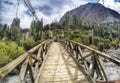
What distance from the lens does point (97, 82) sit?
17.6 feet

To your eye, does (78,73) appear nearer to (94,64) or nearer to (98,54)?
(94,64)

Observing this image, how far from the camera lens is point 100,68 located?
5.44m

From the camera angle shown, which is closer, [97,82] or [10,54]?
[97,82]

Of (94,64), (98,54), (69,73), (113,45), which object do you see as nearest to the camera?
(98,54)

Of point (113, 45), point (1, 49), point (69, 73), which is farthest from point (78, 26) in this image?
point (69, 73)

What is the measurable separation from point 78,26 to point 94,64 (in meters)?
132

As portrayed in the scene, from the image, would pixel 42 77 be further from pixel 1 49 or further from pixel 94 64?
pixel 1 49

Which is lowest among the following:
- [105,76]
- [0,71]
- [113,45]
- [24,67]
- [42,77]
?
[113,45]

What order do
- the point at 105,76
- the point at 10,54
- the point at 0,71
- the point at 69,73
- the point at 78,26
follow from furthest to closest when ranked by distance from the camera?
the point at 78,26, the point at 10,54, the point at 69,73, the point at 105,76, the point at 0,71

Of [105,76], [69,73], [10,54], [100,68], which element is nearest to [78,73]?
[69,73]

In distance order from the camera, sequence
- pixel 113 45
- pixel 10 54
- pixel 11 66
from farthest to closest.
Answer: pixel 113 45 → pixel 10 54 → pixel 11 66

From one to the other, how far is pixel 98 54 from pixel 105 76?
0.63 metres

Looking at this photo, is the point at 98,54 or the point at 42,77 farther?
the point at 42,77

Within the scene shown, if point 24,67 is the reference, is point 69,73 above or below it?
below
